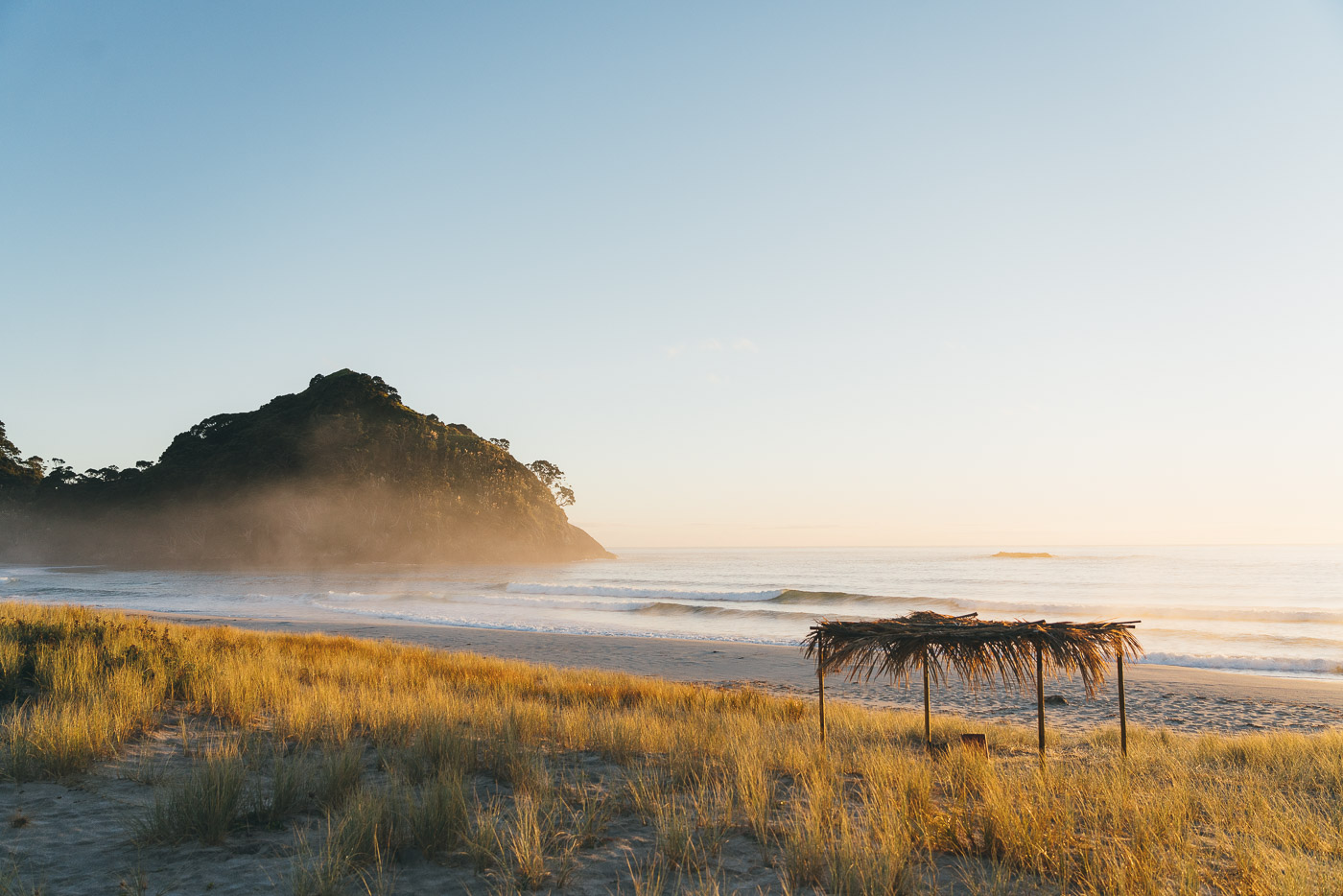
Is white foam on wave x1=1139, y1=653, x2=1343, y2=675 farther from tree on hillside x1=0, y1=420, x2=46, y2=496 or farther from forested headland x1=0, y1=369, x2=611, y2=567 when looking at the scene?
tree on hillside x1=0, y1=420, x2=46, y2=496

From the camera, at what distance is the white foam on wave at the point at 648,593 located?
4191cm

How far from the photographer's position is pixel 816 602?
132 feet

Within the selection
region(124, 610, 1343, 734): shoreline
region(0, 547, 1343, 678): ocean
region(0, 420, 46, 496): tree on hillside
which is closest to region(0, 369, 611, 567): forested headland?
region(0, 420, 46, 496): tree on hillside

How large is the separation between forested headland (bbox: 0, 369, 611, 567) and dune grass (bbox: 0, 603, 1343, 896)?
88.9 meters

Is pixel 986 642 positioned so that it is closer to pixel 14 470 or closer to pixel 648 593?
pixel 648 593

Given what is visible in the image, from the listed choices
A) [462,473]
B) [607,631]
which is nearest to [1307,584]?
[607,631]

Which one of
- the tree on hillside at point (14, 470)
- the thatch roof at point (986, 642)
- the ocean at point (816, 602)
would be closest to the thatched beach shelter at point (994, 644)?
the thatch roof at point (986, 642)

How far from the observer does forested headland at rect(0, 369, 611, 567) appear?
285 feet

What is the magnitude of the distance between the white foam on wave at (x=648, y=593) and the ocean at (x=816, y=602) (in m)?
0.14

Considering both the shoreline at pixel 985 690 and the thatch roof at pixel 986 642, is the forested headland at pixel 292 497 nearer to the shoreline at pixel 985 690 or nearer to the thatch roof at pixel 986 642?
the shoreline at pixel 985 690

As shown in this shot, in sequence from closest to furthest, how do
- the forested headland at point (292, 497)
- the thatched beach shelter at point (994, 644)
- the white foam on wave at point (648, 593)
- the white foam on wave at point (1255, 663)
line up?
the thatched beach shelter at point (994, 644) < the white foam on wave at point (1255, 663) < the white foam on wave at point (648, 593) < the forested headland at point (292, 497)

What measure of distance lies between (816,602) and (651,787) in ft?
119

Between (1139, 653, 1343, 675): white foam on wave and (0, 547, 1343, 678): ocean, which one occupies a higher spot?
(1139, 653, 1343, 675): white foam on wave

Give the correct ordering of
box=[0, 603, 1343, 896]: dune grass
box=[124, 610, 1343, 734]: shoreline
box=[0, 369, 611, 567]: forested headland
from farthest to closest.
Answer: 1. box=[0, 369, 611, 567]: forested headland
2. box=[124, 610, 1343, 734]: shoreline
3. box=[0, 603, 1343, 896]: dune grass
